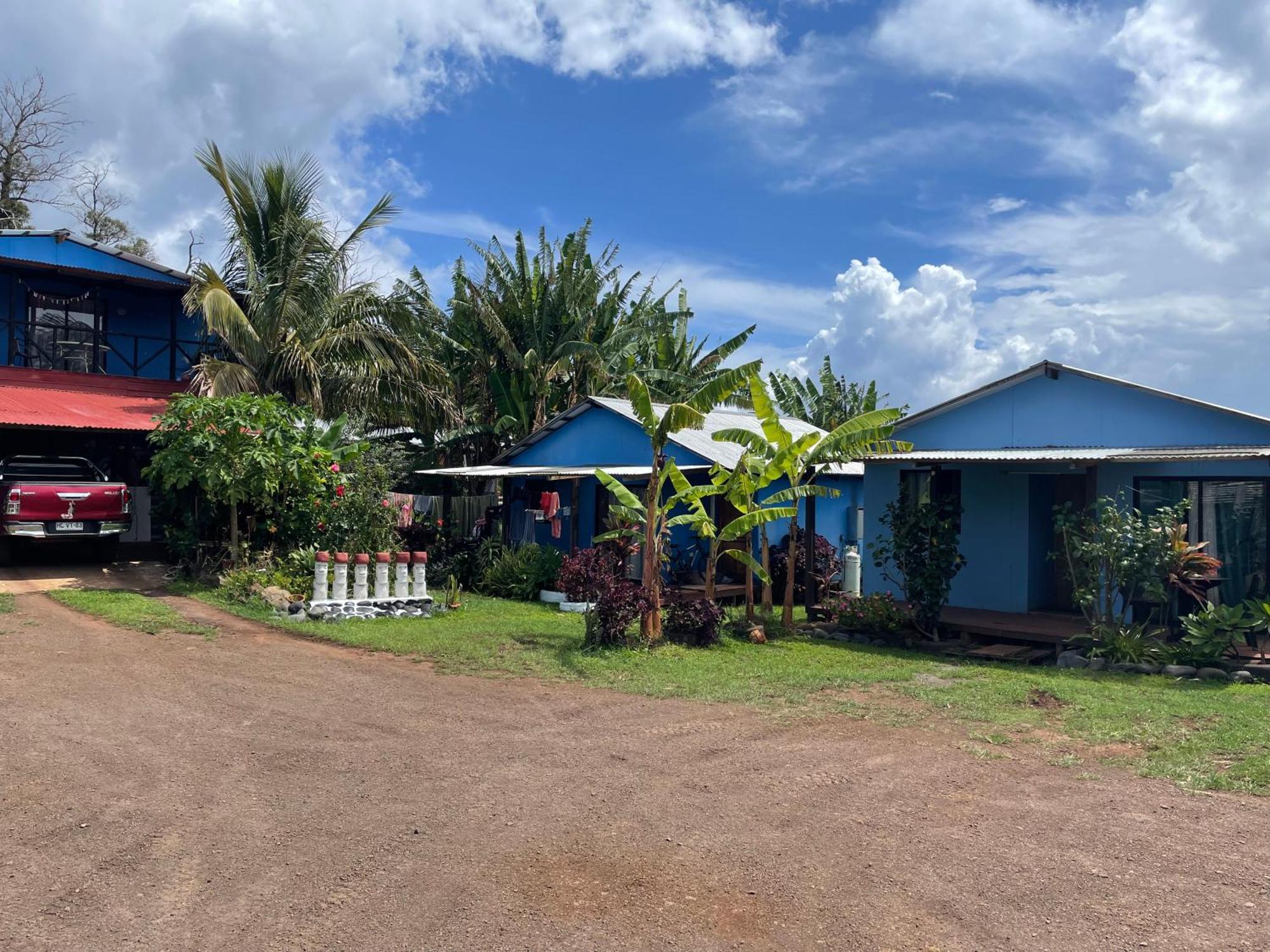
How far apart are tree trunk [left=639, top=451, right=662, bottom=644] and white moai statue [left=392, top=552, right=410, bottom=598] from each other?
3.81 meters

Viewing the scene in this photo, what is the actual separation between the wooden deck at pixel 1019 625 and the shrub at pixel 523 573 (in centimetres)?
634

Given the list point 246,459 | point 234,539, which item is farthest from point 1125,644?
point 234,539

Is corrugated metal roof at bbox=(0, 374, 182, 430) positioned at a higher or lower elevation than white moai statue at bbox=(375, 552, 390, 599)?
higher

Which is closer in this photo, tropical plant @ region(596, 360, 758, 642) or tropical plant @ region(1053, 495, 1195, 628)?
tropical plant @ region(1053, 495, 1195, 628)

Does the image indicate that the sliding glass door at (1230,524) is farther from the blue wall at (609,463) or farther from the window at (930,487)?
the blue wall at (609,463)

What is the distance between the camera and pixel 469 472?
18.5m

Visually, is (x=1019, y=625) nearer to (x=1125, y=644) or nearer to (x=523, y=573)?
(x=1125, y=644)

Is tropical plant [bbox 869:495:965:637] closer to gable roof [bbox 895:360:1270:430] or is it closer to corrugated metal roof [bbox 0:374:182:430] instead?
gable roof [bbox 895:360:1270:430]

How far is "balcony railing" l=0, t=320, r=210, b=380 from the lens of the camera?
65.1 feet

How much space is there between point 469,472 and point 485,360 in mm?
5386

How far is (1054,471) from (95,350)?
18.7m

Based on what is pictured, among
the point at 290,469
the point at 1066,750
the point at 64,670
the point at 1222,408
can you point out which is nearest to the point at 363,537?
the point at 290,469

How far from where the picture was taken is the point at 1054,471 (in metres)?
13.4

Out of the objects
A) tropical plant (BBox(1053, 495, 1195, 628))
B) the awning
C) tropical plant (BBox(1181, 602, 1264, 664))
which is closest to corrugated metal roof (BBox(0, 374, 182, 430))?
the awning
